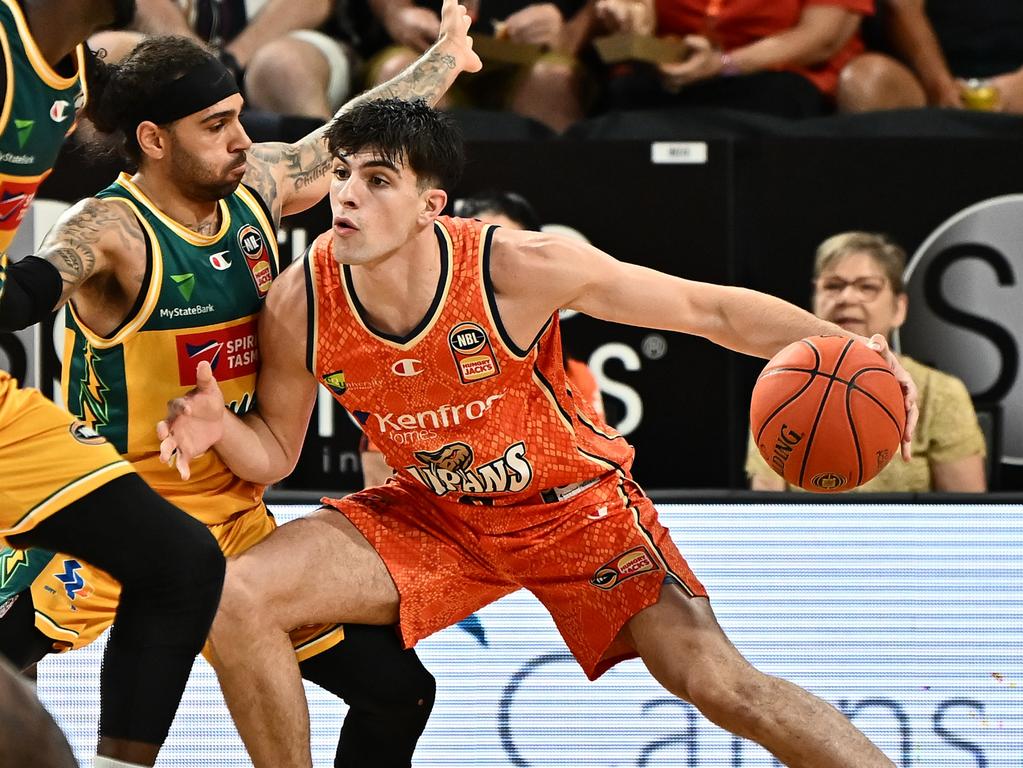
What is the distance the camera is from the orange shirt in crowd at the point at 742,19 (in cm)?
648

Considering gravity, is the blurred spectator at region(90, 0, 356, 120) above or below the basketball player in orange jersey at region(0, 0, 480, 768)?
above

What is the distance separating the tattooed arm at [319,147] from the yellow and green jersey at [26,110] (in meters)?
1.04

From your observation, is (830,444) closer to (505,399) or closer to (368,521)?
(505,399)

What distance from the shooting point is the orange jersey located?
3816 millimetres

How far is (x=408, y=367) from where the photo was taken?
12.5 feet

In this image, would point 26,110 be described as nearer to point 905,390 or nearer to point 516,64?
point 905,390

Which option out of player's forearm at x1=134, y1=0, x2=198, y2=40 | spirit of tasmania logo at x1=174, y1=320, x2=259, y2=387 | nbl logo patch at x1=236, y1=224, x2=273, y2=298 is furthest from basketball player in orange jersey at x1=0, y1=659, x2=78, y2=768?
player's forearm at x1=134, y1=0, x2=198, y2=40

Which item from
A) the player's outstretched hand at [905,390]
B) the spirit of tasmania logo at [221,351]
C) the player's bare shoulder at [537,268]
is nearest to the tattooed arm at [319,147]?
the spirit of tasmania logo at [221,351]

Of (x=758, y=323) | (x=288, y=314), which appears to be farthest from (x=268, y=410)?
(x=758, y=323)

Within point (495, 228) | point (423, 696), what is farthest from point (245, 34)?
point (423, 696)

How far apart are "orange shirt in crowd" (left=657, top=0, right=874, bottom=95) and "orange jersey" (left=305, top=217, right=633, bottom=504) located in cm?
297

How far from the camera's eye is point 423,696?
4020 millimetres

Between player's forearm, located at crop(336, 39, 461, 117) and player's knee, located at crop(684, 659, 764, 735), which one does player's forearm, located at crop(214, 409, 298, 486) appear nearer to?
player's forearm, located at crop(336, 39, 461, 117)

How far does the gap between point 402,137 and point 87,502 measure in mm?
1372
